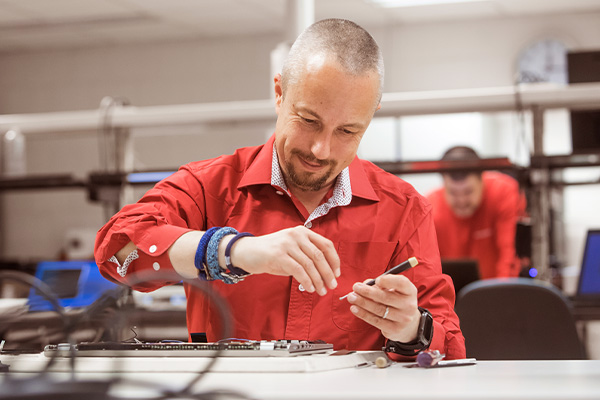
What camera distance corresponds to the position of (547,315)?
2006 mm

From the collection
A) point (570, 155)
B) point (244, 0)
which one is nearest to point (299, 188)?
point (570, 155)

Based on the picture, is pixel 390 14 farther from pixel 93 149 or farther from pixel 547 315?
pixel 547 315

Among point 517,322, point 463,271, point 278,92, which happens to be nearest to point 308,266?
point 278,92

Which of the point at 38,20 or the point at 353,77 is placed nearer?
the point at 353,77

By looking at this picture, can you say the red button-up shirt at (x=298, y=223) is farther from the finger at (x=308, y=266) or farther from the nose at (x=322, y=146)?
the finger at (x=308, y=266)

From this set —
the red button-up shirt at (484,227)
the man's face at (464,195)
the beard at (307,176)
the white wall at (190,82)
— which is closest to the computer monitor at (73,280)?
the beard at (307,176)

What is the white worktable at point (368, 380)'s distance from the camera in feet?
2.19

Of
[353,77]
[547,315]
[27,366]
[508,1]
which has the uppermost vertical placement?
[508,1]

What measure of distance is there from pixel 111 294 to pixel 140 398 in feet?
0.86

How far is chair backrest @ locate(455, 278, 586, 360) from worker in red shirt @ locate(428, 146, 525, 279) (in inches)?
69.8

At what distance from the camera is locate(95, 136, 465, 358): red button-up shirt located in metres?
1.34

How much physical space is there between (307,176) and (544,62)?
540cm

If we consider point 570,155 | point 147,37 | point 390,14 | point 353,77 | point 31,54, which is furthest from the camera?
point 31,54

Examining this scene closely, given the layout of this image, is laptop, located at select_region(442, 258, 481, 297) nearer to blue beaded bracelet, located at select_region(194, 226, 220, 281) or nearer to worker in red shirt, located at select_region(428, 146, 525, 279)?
worker in red shirt, located at select_region(428, 146, 525, 279)
